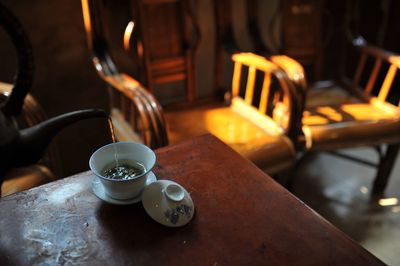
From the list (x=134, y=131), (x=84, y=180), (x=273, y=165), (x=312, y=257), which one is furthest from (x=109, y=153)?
(x=273, y=165)

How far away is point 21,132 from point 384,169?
1.63 metres

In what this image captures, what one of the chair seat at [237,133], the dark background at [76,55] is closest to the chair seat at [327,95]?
the dark background at [76,55]

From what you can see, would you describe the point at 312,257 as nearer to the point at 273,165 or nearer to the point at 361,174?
the point at 273,165

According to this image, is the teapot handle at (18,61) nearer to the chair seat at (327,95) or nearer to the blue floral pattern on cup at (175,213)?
the blue floral pattern on cup at (175,213)

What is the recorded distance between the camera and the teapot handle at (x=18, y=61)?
0.85m

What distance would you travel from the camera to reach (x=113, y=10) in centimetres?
155

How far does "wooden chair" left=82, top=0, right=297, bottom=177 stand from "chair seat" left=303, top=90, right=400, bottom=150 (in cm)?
13

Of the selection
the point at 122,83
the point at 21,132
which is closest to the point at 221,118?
the point at 122,83

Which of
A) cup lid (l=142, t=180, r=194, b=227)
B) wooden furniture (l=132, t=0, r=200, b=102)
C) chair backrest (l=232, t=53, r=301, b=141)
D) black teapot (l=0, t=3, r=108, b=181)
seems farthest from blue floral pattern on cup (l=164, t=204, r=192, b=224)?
wooden furniture (l=132, t=0, r=200, b=102)

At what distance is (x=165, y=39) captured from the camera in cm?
164

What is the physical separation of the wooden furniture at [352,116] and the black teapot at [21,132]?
0.94 m

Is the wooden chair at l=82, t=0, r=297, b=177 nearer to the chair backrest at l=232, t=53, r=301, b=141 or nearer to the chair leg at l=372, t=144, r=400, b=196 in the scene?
the chair backrest at l=232, t=53, r=301, b=141

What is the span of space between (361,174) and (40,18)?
5.93 feet

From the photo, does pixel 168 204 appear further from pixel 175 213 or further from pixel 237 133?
pixel 237 133
